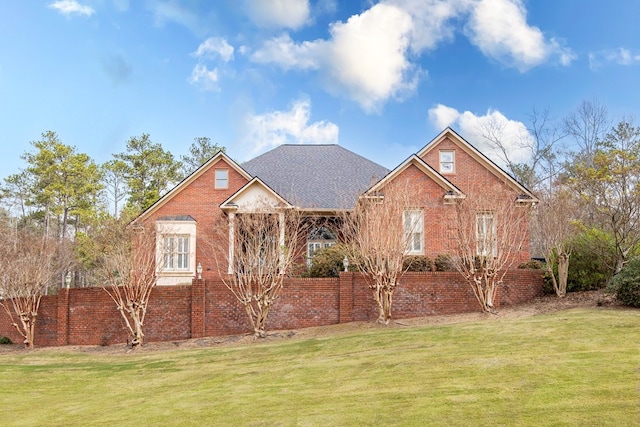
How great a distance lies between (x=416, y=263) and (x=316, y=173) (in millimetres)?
10687

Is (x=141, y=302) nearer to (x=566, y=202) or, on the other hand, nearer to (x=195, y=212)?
(x=195, y=212)

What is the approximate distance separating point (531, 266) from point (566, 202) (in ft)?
10.7

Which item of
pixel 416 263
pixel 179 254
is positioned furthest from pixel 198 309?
pixel 416 263

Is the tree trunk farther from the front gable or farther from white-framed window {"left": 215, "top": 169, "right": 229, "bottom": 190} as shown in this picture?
white-framed window {"left": 215, "top": 169, "right": 229, "bottom": 190}

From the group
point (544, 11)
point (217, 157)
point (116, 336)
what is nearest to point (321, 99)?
point (217, 157)

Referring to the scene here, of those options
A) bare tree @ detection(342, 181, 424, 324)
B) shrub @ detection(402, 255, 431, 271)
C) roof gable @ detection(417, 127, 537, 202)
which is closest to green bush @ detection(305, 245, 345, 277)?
bare tree @ detection(342, 181, 424, 324)

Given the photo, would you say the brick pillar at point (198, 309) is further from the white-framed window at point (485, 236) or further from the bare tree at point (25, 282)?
the white-framed window at point (485, 236)

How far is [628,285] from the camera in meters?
14.8

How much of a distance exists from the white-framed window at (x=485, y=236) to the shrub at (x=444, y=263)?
91.7 inches

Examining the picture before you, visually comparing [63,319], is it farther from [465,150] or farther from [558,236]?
[465,150]

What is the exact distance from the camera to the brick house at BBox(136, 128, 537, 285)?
2328 cm

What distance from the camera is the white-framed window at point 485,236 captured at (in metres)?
16.9

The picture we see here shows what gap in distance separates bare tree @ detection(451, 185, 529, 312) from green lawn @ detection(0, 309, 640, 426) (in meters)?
2.27

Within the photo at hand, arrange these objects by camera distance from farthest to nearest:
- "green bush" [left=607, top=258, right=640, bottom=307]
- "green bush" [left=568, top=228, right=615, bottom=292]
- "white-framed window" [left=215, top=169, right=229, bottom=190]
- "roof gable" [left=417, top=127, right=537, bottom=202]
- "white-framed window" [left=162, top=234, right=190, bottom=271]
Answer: "white-framed window" [left=215, top=169, right=229, bottom=190] → "roof gable" [left=417, top=127, right=537, bottom=202] → "white-framed window" [left=162, top=234, right=190, bottom=271] → "green bush" [left=568, top=228, right=615, bottom=292] → "green bush" [left=607, top=258, right=640, bottom=307]
